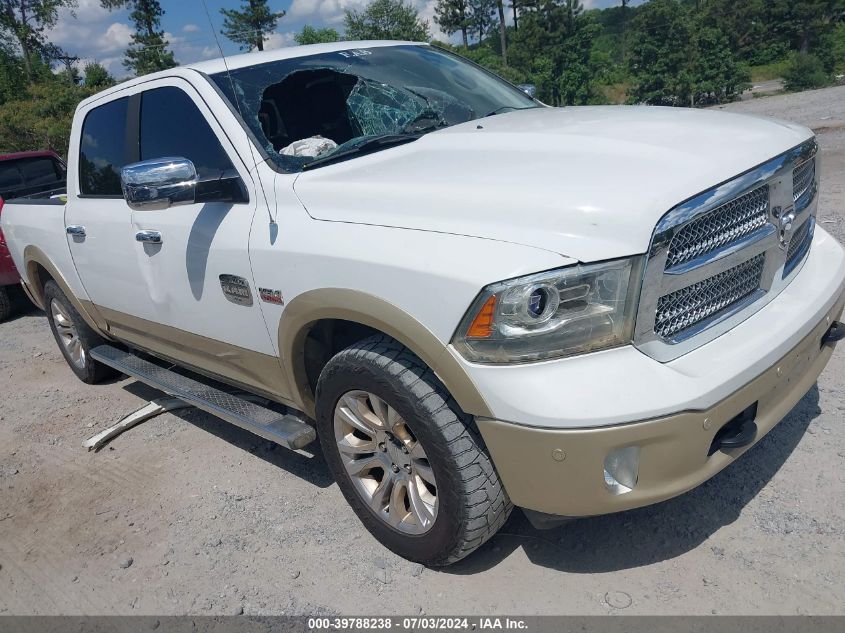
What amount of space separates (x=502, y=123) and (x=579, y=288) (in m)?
1.35

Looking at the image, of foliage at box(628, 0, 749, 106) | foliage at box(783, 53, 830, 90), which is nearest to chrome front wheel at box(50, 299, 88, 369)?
foliage at box(783, 53, 830, 90)

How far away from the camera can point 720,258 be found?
2.29 metres

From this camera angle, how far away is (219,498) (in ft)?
11.4

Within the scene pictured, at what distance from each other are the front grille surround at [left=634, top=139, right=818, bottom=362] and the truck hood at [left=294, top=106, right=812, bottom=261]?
0.18ft

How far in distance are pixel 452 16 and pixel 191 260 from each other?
71.0m

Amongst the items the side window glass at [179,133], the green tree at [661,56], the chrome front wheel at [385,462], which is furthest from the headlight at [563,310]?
the green tree at [661,56]

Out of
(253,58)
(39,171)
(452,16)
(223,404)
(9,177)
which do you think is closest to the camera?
(223,404)

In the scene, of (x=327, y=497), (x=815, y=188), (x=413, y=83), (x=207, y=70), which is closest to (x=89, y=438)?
(x=327, y=497)

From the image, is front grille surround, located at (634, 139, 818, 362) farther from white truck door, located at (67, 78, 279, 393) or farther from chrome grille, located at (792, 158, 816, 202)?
white truck door, located at (67, 78, 279, 393)

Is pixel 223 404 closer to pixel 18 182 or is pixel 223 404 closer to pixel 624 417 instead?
pixel 624 417

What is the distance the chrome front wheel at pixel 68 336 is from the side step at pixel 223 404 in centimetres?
66

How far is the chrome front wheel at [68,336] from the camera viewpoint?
5195 mm

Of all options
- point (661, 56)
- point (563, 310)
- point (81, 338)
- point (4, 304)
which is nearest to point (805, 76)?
point (661, 56)

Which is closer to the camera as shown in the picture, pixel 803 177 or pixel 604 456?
pixel 604 456
